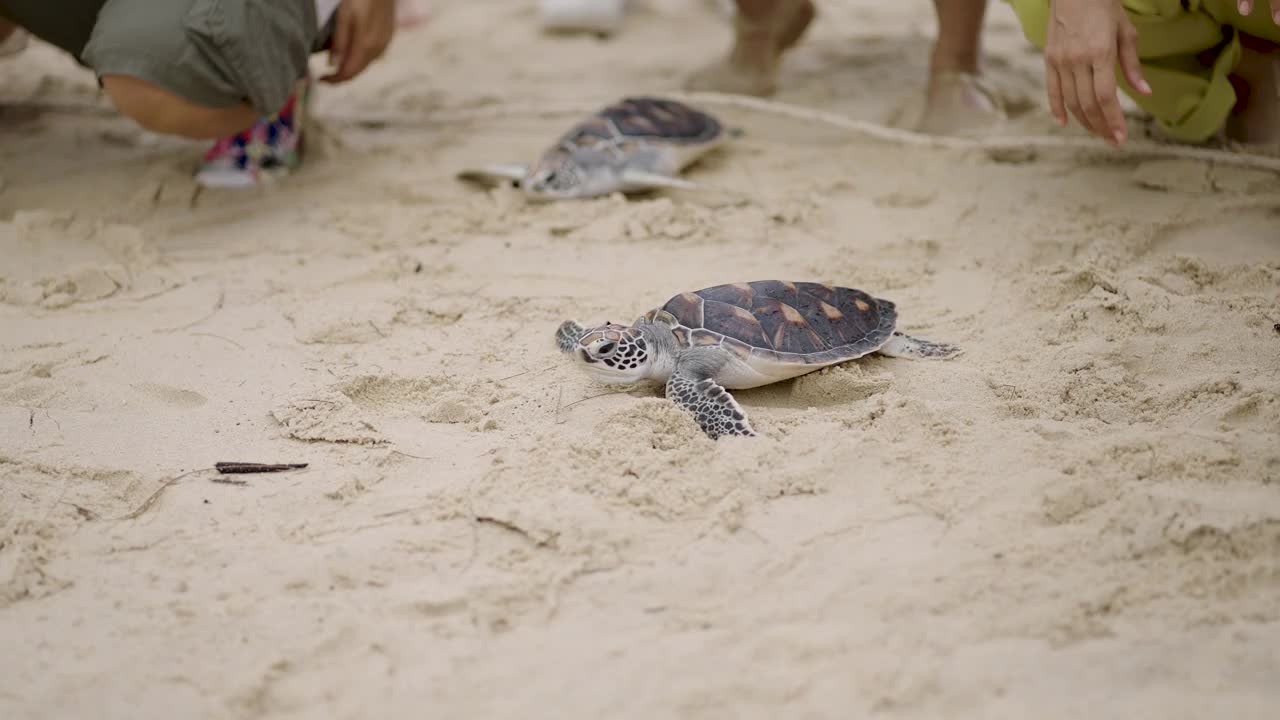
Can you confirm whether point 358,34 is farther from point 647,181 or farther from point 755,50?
point 755,50

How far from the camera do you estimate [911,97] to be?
145 inches

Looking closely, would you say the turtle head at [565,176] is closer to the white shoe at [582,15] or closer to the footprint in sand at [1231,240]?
the footprint in sand at [1231,240]

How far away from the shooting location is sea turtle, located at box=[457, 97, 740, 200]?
3102 mm

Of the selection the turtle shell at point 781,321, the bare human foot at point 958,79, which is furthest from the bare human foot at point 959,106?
the turtle shell at point 781,321

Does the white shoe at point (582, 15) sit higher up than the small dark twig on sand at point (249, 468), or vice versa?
the white shoe at point (582, 15)

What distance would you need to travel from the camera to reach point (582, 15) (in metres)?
4.75

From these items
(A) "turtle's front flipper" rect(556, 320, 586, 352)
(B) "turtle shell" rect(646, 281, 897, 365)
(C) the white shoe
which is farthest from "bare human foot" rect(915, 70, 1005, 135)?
(C) the white shoe

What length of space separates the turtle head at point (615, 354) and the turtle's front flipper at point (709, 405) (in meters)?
0.07

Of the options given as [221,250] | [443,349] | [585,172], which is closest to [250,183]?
Result: [221,250]

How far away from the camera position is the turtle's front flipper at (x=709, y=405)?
74.1 inches

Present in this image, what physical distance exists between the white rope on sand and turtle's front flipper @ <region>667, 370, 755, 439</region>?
4.93 ft

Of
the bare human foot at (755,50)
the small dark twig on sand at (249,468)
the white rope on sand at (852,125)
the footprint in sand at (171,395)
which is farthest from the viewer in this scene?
the bare human foot at (755,50)

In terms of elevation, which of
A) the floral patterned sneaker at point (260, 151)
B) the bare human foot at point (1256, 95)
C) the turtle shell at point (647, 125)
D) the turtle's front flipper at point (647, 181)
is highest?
the bare human foot at point (1256, 95)

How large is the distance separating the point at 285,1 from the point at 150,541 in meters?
1.75
